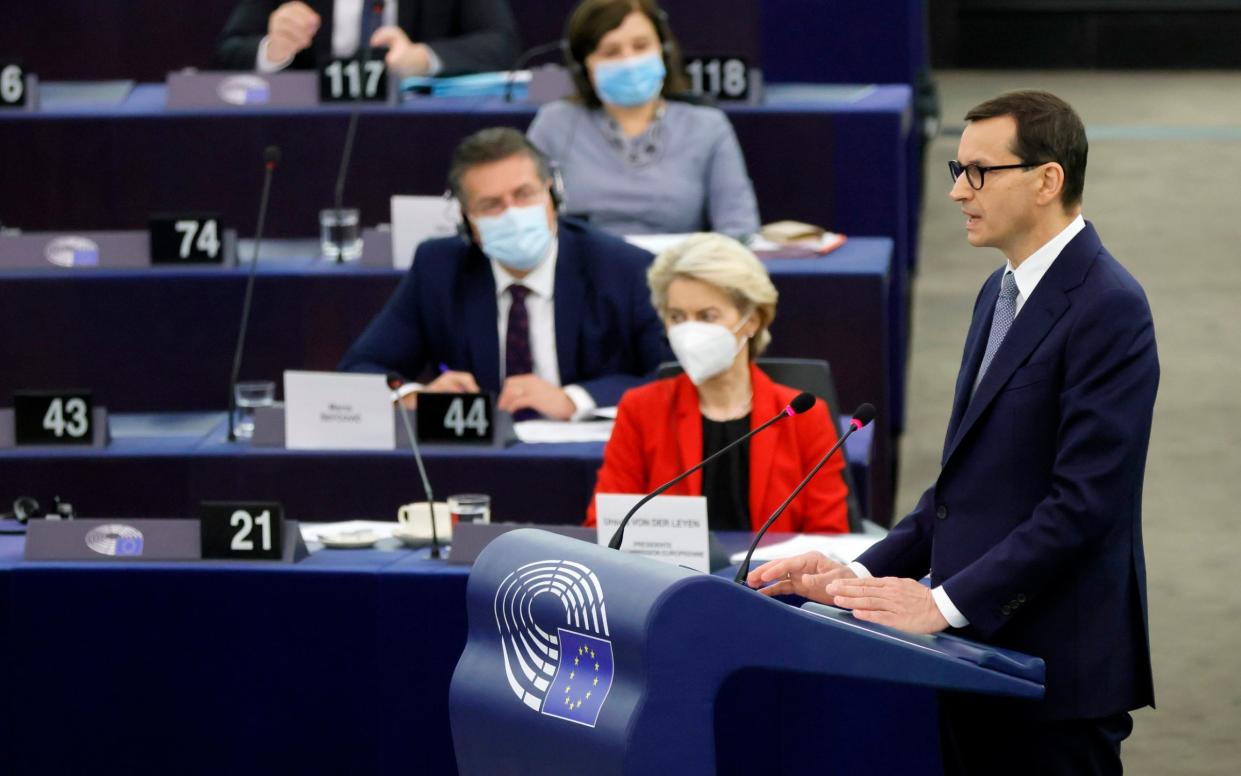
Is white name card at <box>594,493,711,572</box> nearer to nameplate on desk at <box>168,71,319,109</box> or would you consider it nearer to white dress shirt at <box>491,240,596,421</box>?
white dress shirt at <box>491,240,596,421</box>

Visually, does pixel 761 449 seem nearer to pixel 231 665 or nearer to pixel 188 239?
pixel 231 665

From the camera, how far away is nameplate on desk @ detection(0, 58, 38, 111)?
5.29 metres

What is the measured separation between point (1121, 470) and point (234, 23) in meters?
3.89

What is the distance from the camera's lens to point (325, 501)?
400 cm

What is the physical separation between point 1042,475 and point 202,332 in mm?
2920

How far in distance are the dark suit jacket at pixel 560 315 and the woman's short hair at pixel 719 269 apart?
66cm

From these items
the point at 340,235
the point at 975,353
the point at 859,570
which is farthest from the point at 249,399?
the point at 975,353

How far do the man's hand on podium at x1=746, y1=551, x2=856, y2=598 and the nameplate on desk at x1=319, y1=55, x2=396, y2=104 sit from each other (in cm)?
314

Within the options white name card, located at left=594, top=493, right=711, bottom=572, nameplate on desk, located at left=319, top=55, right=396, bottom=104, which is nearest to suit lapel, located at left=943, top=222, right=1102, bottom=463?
white name card, located at left=594, top=493, right=711, bottom=572

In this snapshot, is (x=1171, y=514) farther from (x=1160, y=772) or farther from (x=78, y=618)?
(x=78, y=618)

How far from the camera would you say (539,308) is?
165 inches

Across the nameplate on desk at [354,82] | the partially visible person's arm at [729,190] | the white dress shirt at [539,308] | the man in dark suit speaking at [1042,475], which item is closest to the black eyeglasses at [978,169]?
the man in dark suit speaking at [1042,475]

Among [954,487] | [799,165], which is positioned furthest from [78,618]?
[799,165]

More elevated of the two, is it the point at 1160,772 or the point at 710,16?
the point at 710,16
